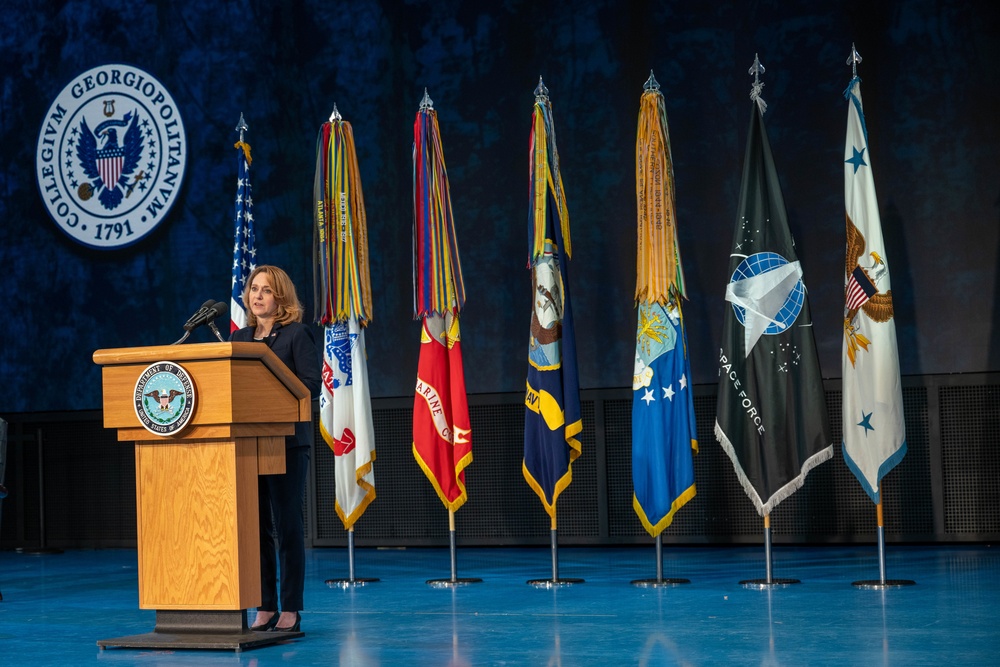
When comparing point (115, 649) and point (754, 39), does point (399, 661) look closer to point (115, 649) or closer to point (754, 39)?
point (115, 649)

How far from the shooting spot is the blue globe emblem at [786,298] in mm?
6395

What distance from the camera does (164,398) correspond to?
4.38 metres

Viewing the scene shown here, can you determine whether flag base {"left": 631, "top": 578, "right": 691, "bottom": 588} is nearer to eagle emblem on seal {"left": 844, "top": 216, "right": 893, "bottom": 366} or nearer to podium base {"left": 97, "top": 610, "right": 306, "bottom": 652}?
eagle emblem on seal {"left": 844, "top": 216, "right": 893, "bottom": 366}

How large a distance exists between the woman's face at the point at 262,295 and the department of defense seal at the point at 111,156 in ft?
17.0

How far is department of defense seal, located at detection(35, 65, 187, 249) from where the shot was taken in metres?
9.77

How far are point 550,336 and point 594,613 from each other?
1887mm

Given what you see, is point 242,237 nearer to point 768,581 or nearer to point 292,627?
point 292,627

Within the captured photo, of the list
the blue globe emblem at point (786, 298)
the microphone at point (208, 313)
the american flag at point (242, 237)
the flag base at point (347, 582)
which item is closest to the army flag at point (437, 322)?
the flag base at point (347, 582)

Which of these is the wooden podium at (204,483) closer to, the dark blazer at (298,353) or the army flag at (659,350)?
the dark blazer at (298,353)

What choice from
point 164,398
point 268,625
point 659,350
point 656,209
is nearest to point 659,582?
point 659,350

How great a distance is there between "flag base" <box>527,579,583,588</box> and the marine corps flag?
1006mm

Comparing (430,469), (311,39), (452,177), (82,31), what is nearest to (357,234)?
(430,469)

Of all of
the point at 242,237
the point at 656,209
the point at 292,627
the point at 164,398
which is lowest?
the point at 292,627

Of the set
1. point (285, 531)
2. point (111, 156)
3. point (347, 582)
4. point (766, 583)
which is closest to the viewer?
point (285, 531)
